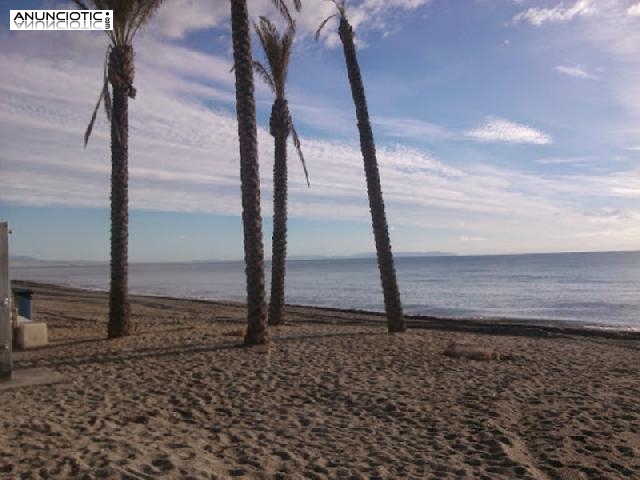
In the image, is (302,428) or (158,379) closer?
(302,428)

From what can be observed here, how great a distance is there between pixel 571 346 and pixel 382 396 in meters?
8.06

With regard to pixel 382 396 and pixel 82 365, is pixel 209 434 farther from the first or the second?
pixel 82 365

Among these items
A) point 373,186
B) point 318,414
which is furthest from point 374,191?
point 318,414

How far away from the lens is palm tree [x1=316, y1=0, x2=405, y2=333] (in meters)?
14.0

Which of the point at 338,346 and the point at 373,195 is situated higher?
the point at 373,195

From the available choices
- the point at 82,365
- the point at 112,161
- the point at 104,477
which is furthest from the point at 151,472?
the point at 112,161

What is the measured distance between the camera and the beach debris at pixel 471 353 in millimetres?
10453

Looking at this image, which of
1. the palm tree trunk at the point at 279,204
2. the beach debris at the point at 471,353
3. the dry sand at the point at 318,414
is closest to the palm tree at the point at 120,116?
the dry sand at the point at 318,414

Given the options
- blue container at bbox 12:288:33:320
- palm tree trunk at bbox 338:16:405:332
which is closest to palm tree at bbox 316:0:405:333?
palm tree trunk at bbox 338:16:405:332

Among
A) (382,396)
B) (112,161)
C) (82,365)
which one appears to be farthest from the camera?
(112,161)

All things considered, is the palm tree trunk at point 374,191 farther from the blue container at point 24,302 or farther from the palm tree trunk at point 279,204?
the blue container at point 24,302

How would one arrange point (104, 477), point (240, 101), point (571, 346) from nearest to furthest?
1. point (104, 477)
2. point (240, 101)
3. point (571, 346)

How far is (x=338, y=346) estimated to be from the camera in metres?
11.7

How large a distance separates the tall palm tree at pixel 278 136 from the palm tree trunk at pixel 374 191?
1.86 metres
